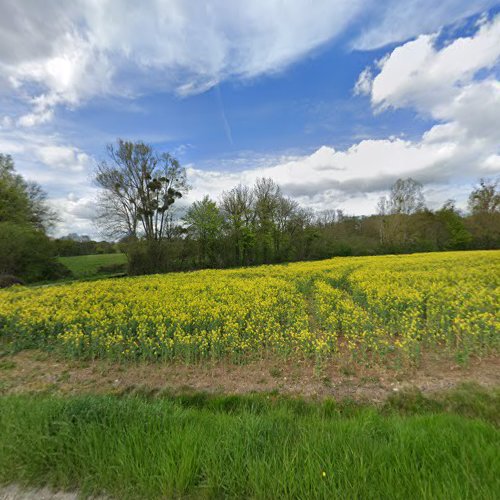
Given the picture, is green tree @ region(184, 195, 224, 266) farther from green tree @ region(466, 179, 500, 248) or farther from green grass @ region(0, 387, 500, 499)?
green tree @ region(466, 179, 500, 248)

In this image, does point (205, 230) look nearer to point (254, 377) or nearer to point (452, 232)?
point (254, 377)

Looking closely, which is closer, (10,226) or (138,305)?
(138,305)

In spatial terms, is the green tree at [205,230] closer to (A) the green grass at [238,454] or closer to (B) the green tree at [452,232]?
(A) the green grass at [238,454]

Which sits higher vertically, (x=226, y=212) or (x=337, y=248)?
(x=226, y=212)

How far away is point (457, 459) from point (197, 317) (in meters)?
5.37

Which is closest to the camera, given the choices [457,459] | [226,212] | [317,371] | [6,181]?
[457,459]

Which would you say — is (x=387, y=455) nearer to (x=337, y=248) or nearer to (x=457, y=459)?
(x=457, y=459)

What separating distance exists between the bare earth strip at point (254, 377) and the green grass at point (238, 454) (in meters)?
1.26

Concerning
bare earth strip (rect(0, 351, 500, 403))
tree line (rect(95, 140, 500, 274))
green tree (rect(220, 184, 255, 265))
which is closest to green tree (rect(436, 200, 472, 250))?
tree line (rect(95, 140, 500, 274))

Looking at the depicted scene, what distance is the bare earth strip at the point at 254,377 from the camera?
4.15m

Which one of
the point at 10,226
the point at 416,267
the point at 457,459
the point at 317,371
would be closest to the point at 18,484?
the point at 457,459

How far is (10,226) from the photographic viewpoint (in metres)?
21.2

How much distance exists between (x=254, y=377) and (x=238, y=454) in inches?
104

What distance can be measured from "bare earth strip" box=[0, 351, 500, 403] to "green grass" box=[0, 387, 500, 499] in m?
1.26
